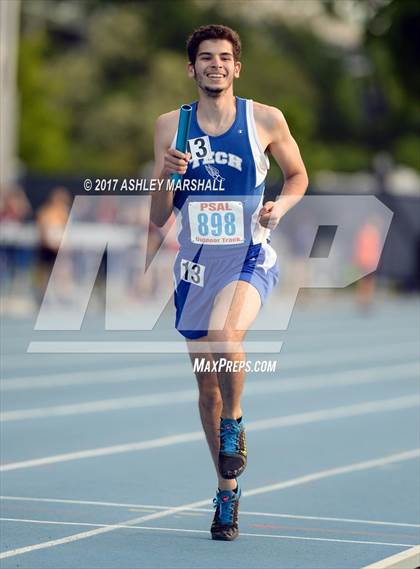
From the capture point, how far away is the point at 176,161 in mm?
6906

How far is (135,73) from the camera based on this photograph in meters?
69.6

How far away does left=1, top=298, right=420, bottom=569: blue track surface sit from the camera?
23.1 feet

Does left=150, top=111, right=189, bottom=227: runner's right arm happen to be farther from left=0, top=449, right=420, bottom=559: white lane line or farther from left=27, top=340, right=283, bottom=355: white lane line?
left=27, top=340, right=283, bottom=355: white lane line

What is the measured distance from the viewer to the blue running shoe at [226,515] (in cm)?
715

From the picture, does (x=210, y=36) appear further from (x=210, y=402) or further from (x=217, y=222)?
(x=210, y=402)

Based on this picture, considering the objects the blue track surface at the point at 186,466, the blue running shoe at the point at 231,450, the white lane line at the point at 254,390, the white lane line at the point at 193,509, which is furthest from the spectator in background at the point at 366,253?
the blue running shoe at the point at 231,450

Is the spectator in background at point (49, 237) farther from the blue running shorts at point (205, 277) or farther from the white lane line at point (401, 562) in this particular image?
the white lane line at point (401, 562)

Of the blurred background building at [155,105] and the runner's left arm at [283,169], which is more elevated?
the blurred background building at [155,105]

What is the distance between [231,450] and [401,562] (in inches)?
38.9

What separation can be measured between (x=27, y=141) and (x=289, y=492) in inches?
2008

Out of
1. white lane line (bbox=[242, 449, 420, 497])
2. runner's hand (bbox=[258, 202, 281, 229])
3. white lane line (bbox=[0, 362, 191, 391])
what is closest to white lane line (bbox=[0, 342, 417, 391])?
white lane line (bbox=[0, 362, 191, 391])

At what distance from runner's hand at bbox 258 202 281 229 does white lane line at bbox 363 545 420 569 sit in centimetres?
154

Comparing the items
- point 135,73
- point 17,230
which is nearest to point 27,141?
point 135,73

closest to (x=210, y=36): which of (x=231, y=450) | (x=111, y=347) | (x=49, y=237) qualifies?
(x=231, y=450)
